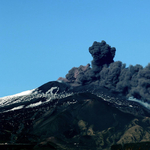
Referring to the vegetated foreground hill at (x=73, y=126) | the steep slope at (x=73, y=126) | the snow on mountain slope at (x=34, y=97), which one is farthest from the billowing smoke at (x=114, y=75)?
the steep slope at (x=73, y=126)

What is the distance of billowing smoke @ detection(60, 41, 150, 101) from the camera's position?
9656 cm

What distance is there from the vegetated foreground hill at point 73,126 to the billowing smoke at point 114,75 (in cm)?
1319

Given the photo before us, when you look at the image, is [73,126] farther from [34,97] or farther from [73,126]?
[34,97]

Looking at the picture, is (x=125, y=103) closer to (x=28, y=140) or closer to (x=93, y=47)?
(x=93, y=47)

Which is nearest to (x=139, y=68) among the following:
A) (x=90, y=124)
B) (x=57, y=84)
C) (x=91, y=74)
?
(x=91, y=74)

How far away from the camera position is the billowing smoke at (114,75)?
9656 cm

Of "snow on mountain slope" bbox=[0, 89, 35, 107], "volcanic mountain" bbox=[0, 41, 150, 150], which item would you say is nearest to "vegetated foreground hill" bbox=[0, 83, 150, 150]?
"volcanic mountain" bbox=[0, 41, 150, 150]

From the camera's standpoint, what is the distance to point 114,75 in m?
104

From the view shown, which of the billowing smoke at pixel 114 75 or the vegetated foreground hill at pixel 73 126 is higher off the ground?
the billowing smoke at pixel 114 75

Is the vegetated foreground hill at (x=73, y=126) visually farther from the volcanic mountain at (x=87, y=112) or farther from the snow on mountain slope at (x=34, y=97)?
the snow on mountain slope at (x=34, y=97)

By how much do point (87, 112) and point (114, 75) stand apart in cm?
3054

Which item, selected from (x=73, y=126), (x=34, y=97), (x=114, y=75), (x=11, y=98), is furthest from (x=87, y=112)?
(x=11, y=98)

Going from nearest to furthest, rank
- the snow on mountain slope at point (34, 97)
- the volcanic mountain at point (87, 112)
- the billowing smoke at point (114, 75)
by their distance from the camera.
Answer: the volcanic mountain at point (87, 112) < the snow on mountain slope at point (34, 97) < the billowing smoke at point (114, 75)

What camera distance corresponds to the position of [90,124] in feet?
235
